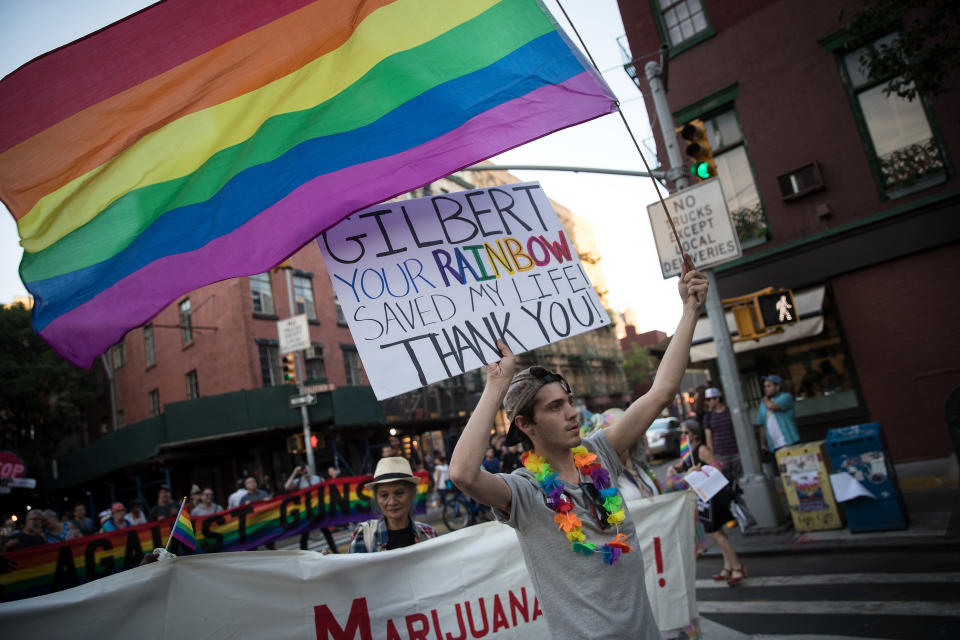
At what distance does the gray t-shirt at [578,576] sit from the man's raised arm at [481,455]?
12cm

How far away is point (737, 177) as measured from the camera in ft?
42.0

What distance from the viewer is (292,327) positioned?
20.1m

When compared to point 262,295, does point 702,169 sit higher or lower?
lower

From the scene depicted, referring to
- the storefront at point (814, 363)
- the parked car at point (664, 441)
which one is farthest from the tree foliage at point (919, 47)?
the parked car at point (664, 441)

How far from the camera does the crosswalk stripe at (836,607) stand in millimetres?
4625

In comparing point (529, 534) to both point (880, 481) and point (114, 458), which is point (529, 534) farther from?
point (114, 458)

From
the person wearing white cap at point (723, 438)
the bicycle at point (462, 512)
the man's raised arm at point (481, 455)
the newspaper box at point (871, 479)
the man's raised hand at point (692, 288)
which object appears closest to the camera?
the man's raised arm at point (481, 455)

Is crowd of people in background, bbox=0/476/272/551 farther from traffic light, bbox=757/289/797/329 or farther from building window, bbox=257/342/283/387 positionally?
building window, bbox=257/342/283/387

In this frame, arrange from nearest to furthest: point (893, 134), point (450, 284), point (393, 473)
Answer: point (450, 284) < point (393, 473) < point (893, 134)

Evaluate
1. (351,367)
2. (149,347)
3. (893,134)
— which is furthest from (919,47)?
(149,347)

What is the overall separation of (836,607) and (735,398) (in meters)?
3.76

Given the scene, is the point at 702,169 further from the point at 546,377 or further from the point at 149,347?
the point at 149,347

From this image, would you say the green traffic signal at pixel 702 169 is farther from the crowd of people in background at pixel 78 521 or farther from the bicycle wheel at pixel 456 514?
the crowd of people in background at pixel 78 521

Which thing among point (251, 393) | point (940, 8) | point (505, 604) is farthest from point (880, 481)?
point (251, 393)
